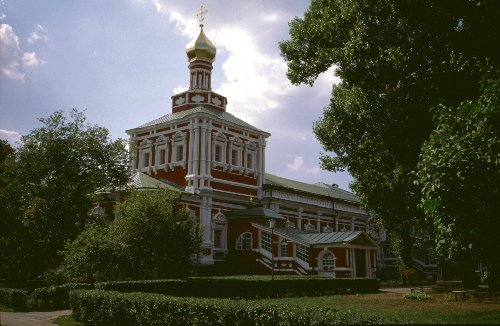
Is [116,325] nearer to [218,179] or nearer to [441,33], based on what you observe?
[441,33]

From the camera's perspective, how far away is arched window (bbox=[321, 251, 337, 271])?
36.4m

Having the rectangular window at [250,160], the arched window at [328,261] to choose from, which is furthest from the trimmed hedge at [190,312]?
the rectangular window at [250,160]

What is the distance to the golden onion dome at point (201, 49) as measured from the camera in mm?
41500

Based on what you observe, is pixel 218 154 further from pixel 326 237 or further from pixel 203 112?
pixel 326 237

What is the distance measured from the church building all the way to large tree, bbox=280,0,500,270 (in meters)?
12.6

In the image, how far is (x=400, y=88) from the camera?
18797mm

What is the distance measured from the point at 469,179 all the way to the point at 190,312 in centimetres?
759

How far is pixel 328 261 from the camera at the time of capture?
121 ft

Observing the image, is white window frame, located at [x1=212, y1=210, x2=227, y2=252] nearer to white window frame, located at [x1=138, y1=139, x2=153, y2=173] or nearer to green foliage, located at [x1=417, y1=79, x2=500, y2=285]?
white window frame, located at [x1=138, y1=139, x2=153, y2=173]

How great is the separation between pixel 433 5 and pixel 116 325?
572 inches

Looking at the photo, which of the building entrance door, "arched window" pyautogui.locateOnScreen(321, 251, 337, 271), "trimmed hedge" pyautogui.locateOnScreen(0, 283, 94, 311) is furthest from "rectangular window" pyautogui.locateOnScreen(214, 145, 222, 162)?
Result: "trimmed hedge" pyautogui.locateOnScreen(0, 283, 94, 311)

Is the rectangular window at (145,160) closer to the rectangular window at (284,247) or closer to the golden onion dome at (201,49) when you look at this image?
the golden onion dome at (201,49)

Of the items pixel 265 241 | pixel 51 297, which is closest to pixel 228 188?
pixel 265 241

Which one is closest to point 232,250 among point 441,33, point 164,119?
point 164,119
